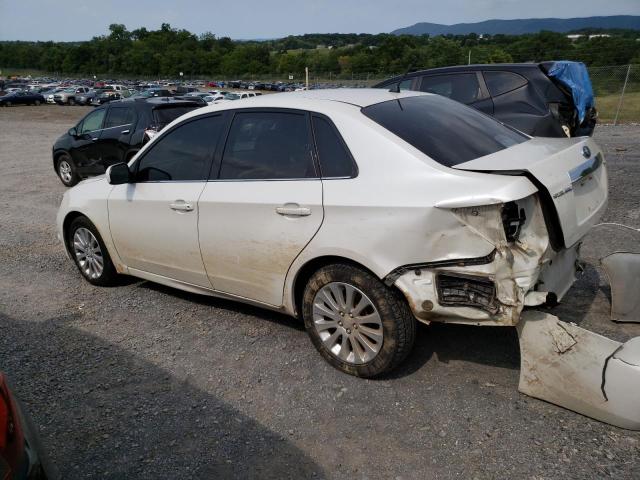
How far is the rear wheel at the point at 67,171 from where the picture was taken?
10586 millimetres

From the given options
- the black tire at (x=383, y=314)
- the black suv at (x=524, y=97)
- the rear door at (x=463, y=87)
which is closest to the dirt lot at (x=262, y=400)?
the black tire at (x=383, y=314)

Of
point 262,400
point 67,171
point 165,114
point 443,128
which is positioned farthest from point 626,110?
point 262,400

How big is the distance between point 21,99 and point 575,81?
46.6 meters

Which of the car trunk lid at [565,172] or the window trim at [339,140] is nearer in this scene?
the car trunk lid at [565,172]

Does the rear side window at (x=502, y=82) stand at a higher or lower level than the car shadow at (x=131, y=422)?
higher

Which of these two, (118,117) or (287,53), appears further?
(287,53)

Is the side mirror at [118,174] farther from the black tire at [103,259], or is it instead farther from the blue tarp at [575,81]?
the blue tarp at [575,81]

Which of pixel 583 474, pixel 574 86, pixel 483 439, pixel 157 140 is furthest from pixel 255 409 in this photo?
pixel 574 86

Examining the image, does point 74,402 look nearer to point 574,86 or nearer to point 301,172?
point 301,172

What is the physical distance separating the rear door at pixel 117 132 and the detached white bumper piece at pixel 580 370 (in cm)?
838

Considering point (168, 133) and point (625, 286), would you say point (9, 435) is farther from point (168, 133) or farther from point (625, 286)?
point (625, 286)

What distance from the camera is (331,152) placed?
3307 mm

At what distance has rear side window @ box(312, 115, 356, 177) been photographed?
10.5 ft

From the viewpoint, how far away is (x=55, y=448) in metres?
2.89
